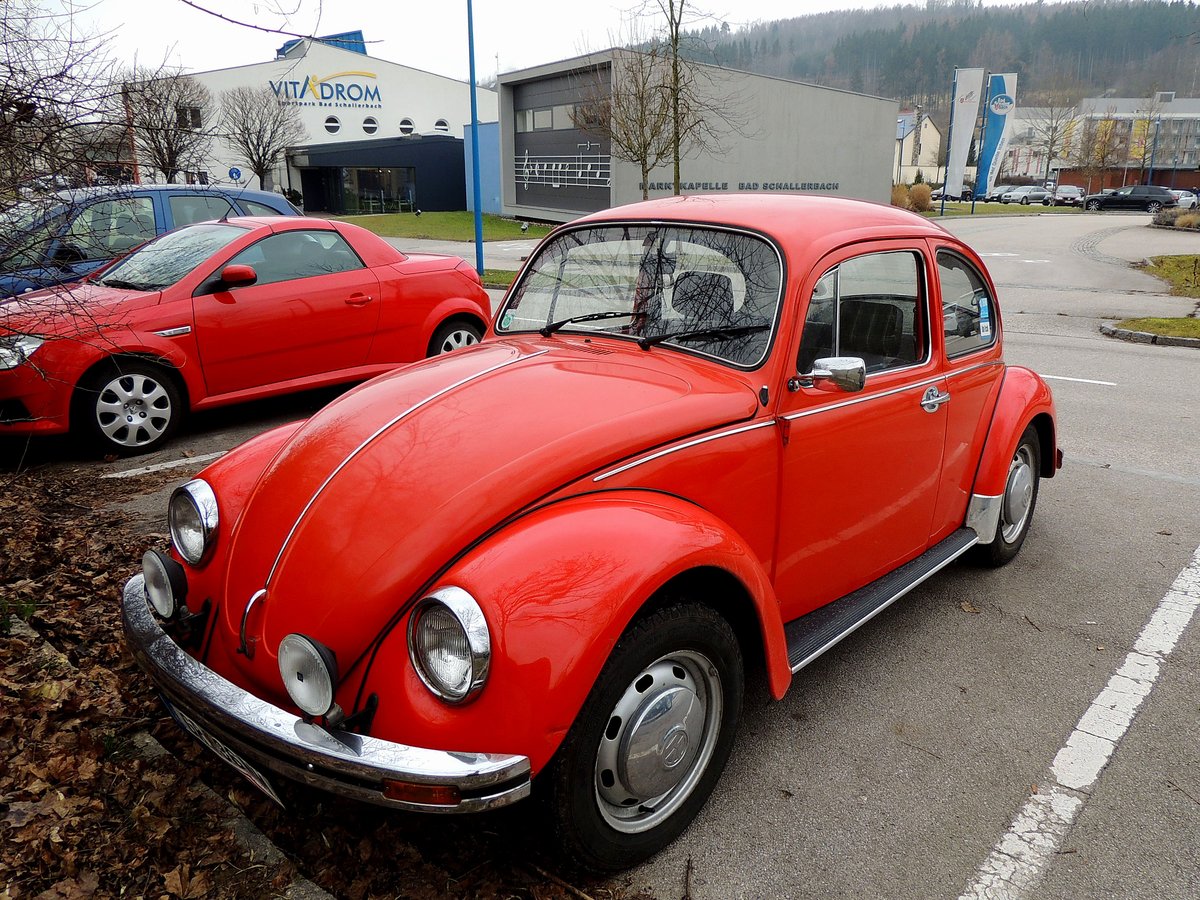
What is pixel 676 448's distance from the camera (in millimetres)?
2662

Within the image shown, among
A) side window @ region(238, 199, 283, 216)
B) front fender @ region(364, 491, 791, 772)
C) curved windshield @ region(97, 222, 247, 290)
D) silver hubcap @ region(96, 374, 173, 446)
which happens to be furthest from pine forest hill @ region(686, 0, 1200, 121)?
front fender @ region(364, 491, 791, 772)

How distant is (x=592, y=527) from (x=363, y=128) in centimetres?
6523

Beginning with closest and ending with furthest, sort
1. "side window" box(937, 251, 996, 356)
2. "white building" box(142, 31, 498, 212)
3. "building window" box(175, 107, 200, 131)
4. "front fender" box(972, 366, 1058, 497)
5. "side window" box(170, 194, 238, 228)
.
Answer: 1. "side window" box(937, 251, 996, 356)
2. "front fender" box(972, 366, 1058, 497)
3. "building window" box(175, 107, 200, 131)
4. "side window" box(170, 194, 238, 228)
5. "white building" box(142, 31, 498, 212)

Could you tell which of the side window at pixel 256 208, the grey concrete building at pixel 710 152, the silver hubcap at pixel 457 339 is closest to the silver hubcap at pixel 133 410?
the silver hubcap at pixel 457 339

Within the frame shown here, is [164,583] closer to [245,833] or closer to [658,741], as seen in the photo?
[245,833]

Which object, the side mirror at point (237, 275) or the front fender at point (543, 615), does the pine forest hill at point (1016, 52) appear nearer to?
the side mirror at point (237, 275)

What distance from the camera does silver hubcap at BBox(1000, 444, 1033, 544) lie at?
4418 mm

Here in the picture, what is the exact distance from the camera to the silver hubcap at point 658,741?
91.7 inches

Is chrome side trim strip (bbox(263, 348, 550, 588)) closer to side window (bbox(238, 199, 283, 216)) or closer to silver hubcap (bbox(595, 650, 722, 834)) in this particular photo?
silver hubcap (bbox(595, 650, 722, 834))

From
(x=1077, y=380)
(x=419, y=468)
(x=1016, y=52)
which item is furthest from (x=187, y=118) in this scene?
(x=1016, y=52)

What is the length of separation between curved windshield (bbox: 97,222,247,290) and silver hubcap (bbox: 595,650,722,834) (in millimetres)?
5752

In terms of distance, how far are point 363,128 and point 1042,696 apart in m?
65.0

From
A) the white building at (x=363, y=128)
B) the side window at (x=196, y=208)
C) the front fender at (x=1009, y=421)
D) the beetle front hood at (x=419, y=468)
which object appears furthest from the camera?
the white building at (x=363, y=128)

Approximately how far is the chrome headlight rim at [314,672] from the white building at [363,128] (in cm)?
4935
